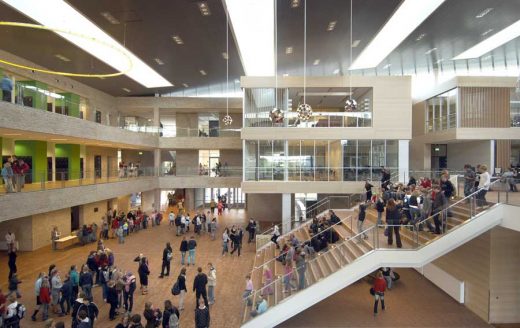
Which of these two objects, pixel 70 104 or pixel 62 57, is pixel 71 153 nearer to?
pixel 70 104

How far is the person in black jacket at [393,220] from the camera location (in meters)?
11.0

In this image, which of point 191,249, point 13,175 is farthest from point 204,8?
point 13,175

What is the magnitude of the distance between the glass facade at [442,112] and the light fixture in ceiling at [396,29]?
15.8 ft

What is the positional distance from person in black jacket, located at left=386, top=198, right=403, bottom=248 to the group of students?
1419 centimetres

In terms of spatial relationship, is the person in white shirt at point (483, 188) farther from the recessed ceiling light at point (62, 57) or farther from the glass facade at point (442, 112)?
the recessed ceiling light at point (62, 57)

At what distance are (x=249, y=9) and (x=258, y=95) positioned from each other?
7.14 m

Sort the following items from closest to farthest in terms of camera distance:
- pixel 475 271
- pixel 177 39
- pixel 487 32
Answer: pixel 475 271 → pixel 177 39 → pixel 487 32

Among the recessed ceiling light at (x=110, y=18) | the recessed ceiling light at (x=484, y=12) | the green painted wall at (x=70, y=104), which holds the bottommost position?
the green painted wall at (x=70, y=104)

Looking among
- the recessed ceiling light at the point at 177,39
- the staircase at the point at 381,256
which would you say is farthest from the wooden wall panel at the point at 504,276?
the recessed ceiling light at the point at 177,39

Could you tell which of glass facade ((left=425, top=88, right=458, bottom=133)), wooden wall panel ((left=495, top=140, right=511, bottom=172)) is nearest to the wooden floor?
glass facade ((left=425, top=88, right=458, bottom=133))

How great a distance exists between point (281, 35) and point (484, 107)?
1360 cm

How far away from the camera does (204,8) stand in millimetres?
13523

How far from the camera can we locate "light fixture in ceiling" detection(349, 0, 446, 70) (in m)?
14.7

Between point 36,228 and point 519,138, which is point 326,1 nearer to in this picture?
point 519,138
